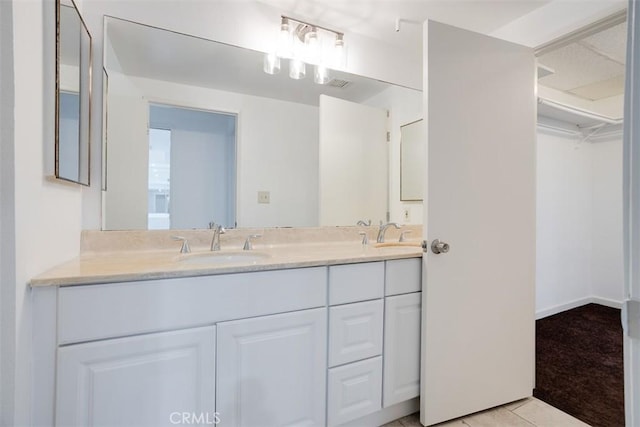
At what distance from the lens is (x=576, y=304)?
10.6ft

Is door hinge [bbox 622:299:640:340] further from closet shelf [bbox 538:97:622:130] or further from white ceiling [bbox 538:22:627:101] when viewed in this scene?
closet shelf [bbox 538:97:622:130]

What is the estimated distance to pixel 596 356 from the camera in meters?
2.17

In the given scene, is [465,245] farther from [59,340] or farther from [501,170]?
[59,340]

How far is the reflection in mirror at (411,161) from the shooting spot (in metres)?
2.18

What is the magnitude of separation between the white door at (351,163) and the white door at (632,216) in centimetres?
152

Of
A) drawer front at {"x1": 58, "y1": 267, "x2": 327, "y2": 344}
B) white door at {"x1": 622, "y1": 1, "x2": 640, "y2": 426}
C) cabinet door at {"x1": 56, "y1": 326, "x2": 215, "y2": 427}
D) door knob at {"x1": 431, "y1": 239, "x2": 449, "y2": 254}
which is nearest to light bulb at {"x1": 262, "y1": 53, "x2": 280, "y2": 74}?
drawer front at {"x1": 58, "y1": 267, "x2": 327, "y2": 344}

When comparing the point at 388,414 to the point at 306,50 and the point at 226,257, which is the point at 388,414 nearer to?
the point at 226,257

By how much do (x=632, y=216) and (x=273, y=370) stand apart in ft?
3.82

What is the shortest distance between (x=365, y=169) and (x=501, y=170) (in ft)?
2.85

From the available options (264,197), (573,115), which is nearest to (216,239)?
(264,197)

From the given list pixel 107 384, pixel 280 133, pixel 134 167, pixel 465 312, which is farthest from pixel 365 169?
pixel 107 384

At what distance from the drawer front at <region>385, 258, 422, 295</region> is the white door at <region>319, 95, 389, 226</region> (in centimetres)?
63

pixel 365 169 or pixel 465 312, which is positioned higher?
pixel 365 169

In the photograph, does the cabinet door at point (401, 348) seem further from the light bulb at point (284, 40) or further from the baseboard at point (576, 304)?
the baseboard at point (576, 304)
